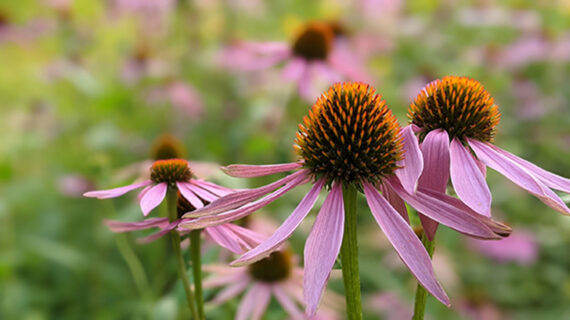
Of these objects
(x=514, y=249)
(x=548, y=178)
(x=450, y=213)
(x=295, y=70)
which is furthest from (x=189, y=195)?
(x=514, y=249)

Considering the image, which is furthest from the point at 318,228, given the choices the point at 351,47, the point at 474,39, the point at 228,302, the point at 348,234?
the point at 474,39

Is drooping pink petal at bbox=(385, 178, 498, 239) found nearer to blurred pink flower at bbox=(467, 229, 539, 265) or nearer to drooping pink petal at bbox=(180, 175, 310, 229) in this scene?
drooping pink petal at bbox=(180, 175, 310, 229)

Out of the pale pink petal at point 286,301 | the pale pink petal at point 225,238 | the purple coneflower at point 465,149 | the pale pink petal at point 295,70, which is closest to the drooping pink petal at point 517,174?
the purple coneflower at point 465,149

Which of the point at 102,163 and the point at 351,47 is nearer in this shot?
the point at 102,163

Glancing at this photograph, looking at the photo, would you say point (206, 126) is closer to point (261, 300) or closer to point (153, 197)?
point (261, 300)

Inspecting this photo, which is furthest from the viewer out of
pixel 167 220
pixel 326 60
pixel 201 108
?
pixel 201 108

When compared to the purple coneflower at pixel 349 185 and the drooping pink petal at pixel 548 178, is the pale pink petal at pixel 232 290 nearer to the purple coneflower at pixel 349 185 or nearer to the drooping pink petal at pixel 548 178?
the purple coneflower at pixel 349 185

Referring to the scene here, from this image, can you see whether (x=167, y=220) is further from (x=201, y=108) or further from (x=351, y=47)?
(x=351, y=47)

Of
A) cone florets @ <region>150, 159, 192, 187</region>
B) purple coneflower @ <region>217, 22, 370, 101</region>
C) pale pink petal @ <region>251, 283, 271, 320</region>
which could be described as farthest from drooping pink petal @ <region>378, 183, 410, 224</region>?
purple coneflower @ <region>217, 22, 370, 101</region>
